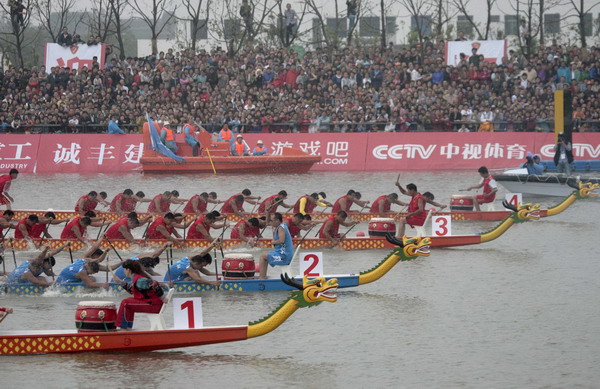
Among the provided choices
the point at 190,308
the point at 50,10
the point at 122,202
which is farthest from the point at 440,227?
the point at 50,10

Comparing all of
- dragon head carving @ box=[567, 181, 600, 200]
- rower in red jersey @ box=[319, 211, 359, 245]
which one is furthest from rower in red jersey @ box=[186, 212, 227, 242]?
dragon head carving @ box=[567, 181, 600, 200]

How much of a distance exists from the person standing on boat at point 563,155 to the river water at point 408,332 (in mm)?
7369

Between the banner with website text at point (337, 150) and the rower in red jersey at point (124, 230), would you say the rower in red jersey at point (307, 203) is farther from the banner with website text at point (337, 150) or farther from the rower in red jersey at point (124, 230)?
the banner with website text at point (337, 150)

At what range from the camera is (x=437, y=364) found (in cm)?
1549

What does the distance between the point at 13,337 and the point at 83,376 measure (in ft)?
3.78

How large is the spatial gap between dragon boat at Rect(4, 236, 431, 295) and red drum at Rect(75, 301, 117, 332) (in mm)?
3492

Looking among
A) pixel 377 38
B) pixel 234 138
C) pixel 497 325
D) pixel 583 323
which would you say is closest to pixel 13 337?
pixel 497 325

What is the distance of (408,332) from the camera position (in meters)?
17.2

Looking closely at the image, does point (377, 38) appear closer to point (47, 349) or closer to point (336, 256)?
point (336, 256)

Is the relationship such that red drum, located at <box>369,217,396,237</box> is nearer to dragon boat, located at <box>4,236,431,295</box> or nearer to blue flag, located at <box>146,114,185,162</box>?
dragon boat, located at <box>4,236,431,295</box>

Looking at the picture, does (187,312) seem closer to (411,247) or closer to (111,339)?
(111,339)

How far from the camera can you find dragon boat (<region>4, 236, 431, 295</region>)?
1831 centimetres

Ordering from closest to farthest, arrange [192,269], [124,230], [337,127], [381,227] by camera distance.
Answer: [192,269] → [124,230] → [381,227] → [337,127]

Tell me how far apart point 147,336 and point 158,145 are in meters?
24.2
